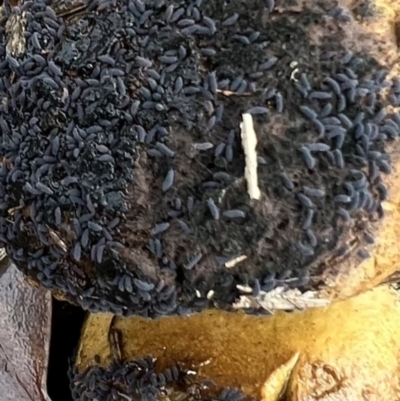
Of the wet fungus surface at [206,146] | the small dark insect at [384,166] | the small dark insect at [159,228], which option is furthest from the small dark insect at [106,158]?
the small dark insect at [384,166]

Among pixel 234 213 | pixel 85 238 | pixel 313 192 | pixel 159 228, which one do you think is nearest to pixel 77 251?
pixel 85 238

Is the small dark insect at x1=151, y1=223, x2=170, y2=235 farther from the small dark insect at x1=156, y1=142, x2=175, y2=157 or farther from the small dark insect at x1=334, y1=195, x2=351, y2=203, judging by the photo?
the small dark insect at x1=334, y1=195, x2=351, y2=203

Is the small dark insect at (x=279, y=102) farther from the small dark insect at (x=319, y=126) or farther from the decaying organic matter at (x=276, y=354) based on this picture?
the decaying organic matter at (x=276, y=354)

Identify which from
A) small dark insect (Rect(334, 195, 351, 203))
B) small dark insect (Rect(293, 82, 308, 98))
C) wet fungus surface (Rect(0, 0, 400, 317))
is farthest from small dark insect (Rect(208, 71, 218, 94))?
small dark insect (Rect(334, 195, 351, 203))

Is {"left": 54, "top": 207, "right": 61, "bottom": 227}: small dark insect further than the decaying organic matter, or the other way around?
the decaying organic matter

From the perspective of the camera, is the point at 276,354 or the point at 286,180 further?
the point at 276,354

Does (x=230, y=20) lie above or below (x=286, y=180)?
above

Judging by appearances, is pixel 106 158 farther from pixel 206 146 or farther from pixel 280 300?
pixel 280 300

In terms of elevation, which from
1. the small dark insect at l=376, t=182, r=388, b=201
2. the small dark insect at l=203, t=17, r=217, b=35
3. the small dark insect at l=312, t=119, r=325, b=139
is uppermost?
the small dark insect at l=203, t=17, r=217, b=35
